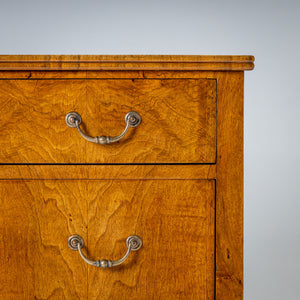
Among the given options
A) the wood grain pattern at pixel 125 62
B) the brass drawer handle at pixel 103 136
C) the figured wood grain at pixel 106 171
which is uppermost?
the wood grain pattern at pixel 125 62

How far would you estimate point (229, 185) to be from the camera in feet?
1.93

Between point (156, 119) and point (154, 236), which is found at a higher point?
point (156, 119)

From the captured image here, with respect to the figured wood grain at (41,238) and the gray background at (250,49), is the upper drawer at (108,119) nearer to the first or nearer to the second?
the figured wood grain at (41,238)

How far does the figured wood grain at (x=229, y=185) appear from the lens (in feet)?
1.92

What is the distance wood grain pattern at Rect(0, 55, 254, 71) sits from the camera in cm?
56

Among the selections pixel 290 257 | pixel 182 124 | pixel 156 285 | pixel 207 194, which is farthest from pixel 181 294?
pixel 290 257

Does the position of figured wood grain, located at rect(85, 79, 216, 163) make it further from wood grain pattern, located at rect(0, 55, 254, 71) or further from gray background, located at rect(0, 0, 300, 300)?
gray background, located at rect(0, 0, 300, 300)

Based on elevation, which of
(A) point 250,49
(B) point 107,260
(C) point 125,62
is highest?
(A) point 250,49

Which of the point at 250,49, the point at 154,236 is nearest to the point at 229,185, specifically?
the point at 154,236

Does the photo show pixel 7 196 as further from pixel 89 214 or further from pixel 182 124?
pixel 182 124

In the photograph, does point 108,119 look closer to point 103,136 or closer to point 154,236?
point 103,136

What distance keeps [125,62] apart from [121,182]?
185 millimetres

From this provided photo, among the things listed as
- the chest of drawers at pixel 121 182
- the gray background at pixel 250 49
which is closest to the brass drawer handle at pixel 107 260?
the chest of drawers at pixel 121 182

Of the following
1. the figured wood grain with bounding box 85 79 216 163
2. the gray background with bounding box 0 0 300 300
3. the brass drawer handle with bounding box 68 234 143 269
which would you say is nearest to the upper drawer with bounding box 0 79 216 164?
the figured wood grain with bounding box 85 79 216 163
